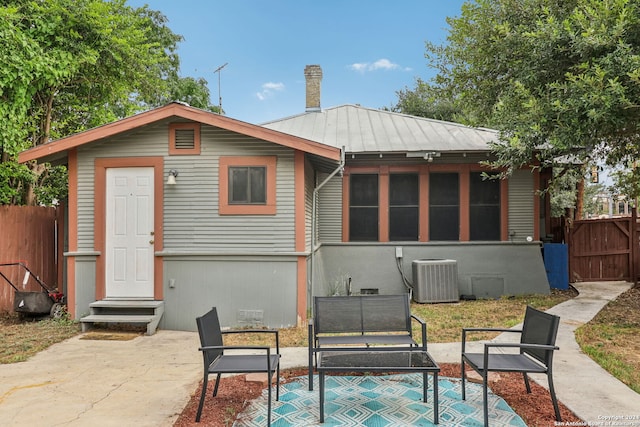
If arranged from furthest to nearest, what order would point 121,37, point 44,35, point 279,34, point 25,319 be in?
point 279,34
point 121,37
point 44,35
point 25,319

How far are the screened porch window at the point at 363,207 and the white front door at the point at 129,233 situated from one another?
4255 millimetres

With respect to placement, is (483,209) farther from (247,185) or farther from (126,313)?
(126,313)

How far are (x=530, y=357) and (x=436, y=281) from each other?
4782 mm

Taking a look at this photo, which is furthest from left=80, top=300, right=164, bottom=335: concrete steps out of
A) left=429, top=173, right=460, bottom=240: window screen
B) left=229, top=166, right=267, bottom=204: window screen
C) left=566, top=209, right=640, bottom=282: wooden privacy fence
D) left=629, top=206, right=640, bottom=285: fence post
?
left=629, top=206, right=640, bottom=285: fence post

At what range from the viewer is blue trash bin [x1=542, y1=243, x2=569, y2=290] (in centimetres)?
928

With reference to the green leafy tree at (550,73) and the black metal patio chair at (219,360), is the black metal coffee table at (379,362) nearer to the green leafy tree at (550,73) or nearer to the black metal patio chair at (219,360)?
the black metal patio chair at (219,360)

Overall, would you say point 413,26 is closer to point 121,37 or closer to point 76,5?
point 121,37

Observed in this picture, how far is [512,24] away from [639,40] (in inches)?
77.8

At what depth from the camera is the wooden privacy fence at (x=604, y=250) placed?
385 inches

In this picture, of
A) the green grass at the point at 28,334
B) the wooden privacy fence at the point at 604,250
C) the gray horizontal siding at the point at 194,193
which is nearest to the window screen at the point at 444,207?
the wooden privacy fence at the point at 604,250

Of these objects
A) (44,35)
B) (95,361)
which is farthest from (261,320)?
(44,35)

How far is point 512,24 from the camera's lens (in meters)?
6.73

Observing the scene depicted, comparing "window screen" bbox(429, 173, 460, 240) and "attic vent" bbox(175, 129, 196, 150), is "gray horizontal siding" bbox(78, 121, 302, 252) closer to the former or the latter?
"attic vent" bbox(175, 129, 196, 150)

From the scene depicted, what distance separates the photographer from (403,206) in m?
8.96
